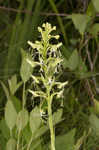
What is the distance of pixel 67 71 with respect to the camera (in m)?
1.02

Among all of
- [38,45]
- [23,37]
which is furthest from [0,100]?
[38,45]

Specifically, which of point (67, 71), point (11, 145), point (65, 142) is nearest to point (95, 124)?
point (65, 142)

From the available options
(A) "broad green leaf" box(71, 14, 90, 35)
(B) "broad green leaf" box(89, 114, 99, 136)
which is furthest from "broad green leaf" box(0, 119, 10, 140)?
(A) "broad green leaf" box(71, 14, 90, 35)

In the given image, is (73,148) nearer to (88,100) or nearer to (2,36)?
(88,100)

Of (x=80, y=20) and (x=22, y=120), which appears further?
(x=80, y=20)

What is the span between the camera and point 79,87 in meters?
1.04

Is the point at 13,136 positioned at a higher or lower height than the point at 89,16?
lower

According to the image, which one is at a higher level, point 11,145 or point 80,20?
point 80,20

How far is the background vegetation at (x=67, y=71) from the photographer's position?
713mm

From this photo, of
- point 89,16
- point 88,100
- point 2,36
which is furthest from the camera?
point 2,36

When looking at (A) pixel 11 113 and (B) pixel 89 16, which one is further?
(B) pixel 89 16

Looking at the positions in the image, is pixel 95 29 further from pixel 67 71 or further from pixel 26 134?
pixel 26 134

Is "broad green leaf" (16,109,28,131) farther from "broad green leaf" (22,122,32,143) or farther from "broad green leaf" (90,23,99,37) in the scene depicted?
"broad green leaf" (90,23,99,37)

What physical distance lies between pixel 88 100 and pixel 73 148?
1.38ft
